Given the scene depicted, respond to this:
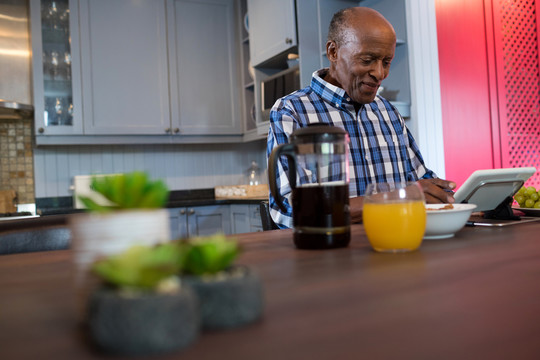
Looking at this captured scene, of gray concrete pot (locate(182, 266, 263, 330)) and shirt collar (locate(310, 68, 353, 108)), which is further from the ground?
shirt collar (locate(310, 68, 353, 108))

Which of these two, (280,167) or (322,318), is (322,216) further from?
(280,167)

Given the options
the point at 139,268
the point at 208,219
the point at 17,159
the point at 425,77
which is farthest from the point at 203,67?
the point at 139,268

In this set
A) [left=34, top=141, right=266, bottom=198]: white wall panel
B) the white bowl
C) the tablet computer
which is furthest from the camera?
[left=34, top=141, right=266, bottom=198]: white wall panel

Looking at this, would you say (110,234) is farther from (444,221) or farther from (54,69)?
(54,69)

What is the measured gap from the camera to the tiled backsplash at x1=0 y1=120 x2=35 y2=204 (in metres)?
3.74

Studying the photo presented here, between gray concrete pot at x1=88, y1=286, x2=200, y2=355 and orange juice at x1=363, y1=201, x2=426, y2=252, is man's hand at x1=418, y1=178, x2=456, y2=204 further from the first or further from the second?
gray concrete pot at x1=88, y1=286, x2=200, y2=355

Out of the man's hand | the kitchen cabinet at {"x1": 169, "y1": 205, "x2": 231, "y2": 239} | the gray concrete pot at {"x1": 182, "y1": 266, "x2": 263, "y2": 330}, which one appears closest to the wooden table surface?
the gray concrete pot at {"x1": 182, "y1": 266, "x2": 263, "y2": 330}

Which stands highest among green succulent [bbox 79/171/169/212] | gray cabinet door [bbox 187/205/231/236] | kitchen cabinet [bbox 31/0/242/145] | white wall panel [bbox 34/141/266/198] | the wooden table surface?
kitchen cabinet [bbox 31/0/242/145]

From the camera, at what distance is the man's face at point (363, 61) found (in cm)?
172

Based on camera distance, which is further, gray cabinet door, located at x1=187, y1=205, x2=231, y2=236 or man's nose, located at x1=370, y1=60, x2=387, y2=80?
A: gray cabinet door, located at x1=187, y1=205, x2=231, y2=236

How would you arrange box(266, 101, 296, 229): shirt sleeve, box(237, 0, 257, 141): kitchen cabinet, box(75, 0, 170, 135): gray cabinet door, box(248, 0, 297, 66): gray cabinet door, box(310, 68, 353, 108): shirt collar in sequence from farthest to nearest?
box(237, 0, 257, 141): kitchen cabinet, box(75, 0, 170, 135): gray cabinet door, box(248, 0, 297, 66): gray cabinet door, box(310, 68, 353, 108): shirt collar, box(266, 101, 296, 229): shirt sleeve

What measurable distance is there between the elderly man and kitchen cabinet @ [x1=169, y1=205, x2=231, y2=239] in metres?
1.81

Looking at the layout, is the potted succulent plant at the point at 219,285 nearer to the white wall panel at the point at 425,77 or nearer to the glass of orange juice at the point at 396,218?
the glass of orange juice at the point at 396,218

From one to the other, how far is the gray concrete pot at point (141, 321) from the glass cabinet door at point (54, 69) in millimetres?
3489
